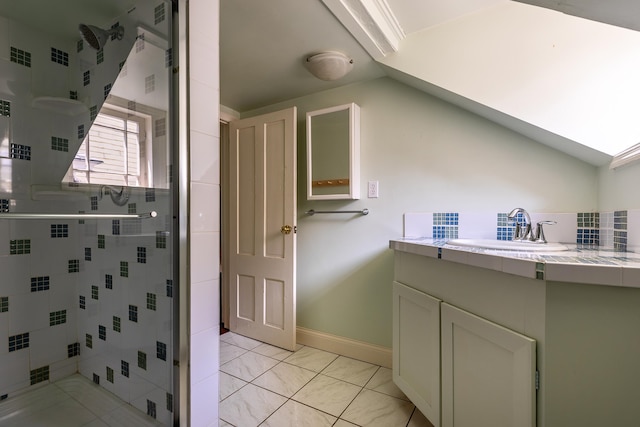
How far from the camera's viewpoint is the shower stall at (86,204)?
109 cm

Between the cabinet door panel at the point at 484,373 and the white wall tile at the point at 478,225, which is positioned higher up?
the white wall tile at the point at 478,225

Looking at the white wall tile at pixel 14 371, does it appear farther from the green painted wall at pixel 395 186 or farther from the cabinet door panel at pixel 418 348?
the cabinet door panel at pixel 418 348

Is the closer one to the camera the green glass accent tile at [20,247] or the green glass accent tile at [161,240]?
the green glass accent tile at [161,240]

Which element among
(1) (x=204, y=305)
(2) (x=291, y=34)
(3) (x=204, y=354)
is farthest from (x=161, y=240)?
(2) (x=291, y=34)

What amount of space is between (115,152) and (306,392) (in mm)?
1664

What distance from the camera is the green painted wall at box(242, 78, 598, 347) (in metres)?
1.59

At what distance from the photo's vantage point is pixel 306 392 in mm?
1697

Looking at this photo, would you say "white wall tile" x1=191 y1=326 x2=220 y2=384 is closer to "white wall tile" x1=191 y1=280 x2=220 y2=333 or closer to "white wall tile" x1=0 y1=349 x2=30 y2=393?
"white wall tile" x1=191 y1=280 x2=220 y2=333

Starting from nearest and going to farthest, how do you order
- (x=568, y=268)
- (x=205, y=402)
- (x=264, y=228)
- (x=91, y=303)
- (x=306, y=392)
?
(x=568, y=268), (x=205, y=402), (x=91, y=303), (x=306, y=392), (x=264, y=228)

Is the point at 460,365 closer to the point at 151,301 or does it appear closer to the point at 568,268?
the point at 568,268

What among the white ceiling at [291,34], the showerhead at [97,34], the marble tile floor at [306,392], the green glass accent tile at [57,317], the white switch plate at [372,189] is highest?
the white ceiling at [291,34]

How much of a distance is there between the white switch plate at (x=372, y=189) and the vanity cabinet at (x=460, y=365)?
29.3 inches

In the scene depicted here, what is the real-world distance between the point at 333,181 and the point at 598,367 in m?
1.71

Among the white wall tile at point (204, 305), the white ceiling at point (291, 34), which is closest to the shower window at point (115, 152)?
the white wall tile at point (204, 305)
